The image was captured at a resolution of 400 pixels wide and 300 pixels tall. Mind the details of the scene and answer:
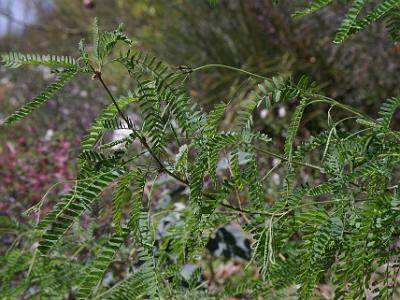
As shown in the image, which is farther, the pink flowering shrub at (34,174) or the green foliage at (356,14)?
the pink flowering shrub at (34,174)

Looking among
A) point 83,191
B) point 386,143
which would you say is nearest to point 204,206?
point 83,191

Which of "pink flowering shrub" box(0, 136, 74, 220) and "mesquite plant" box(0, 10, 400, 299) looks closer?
"mesquite plant" box(0, 10, 400, 299)

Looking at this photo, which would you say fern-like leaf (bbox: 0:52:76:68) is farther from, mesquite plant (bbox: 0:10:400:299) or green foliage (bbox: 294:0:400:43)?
green foliage (bbox: 294:0:400:43)

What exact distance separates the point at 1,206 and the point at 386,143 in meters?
2.50

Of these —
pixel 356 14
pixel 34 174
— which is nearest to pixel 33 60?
pixel 356 14

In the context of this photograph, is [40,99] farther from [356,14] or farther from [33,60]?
[356,14]

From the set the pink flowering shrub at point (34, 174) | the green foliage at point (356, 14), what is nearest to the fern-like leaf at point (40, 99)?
the green foliage at point (356, 14)

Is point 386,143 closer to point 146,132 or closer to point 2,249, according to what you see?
point 146,132

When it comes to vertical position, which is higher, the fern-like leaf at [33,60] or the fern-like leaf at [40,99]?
the fern-like leaf at [33,60]

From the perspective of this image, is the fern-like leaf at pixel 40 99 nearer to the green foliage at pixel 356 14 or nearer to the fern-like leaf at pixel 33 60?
the fern-like leaf at pixel 33 60

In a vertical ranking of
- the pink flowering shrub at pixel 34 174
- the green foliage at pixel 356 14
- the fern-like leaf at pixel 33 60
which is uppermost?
the fern-like leaf at pixel 33 60

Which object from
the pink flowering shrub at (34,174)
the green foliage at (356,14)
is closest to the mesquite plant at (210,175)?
the green foliage at (356,14)

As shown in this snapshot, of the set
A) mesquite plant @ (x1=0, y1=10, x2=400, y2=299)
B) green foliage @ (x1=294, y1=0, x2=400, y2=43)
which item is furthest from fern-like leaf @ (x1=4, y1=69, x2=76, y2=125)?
green foliage @ (x1=294, y1=0, x2=400, y2=43)

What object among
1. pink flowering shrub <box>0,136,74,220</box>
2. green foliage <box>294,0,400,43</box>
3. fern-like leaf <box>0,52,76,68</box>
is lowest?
pink flowering shrub <box>0,136,74,220</box>
